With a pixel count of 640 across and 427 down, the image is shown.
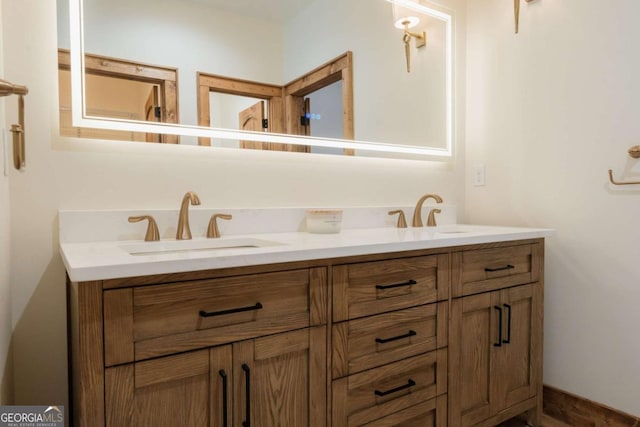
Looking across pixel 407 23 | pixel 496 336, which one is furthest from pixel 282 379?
pixel 407 23

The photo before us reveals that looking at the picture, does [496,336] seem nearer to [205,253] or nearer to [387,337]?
[387,337]

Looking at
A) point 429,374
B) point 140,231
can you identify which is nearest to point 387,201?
point 429,374

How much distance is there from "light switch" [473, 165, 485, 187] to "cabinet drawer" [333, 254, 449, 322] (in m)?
0.94

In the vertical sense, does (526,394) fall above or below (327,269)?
below

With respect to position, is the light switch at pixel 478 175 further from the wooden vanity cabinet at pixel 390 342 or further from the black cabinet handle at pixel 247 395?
the black cabinet handle at pixel 247 395

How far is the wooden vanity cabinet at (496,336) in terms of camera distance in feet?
4.47

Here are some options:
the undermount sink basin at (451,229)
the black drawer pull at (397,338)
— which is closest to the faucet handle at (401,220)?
the undermount sink basin at (451,229)

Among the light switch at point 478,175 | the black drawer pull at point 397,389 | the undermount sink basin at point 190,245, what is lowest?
the black drawer pull at point 397,389

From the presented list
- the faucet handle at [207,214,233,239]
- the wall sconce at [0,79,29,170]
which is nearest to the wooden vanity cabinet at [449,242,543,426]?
the faucet handle at [207,214,233,239]

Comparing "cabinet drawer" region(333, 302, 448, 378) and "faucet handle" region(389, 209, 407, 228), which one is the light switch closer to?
"faucet handle" region(389, 209, 407, 228)

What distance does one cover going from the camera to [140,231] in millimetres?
1321

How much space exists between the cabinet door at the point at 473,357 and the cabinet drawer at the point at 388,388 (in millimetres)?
72

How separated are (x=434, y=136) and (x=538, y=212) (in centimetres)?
63

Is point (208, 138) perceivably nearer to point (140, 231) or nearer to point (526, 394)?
point (140, 231)
